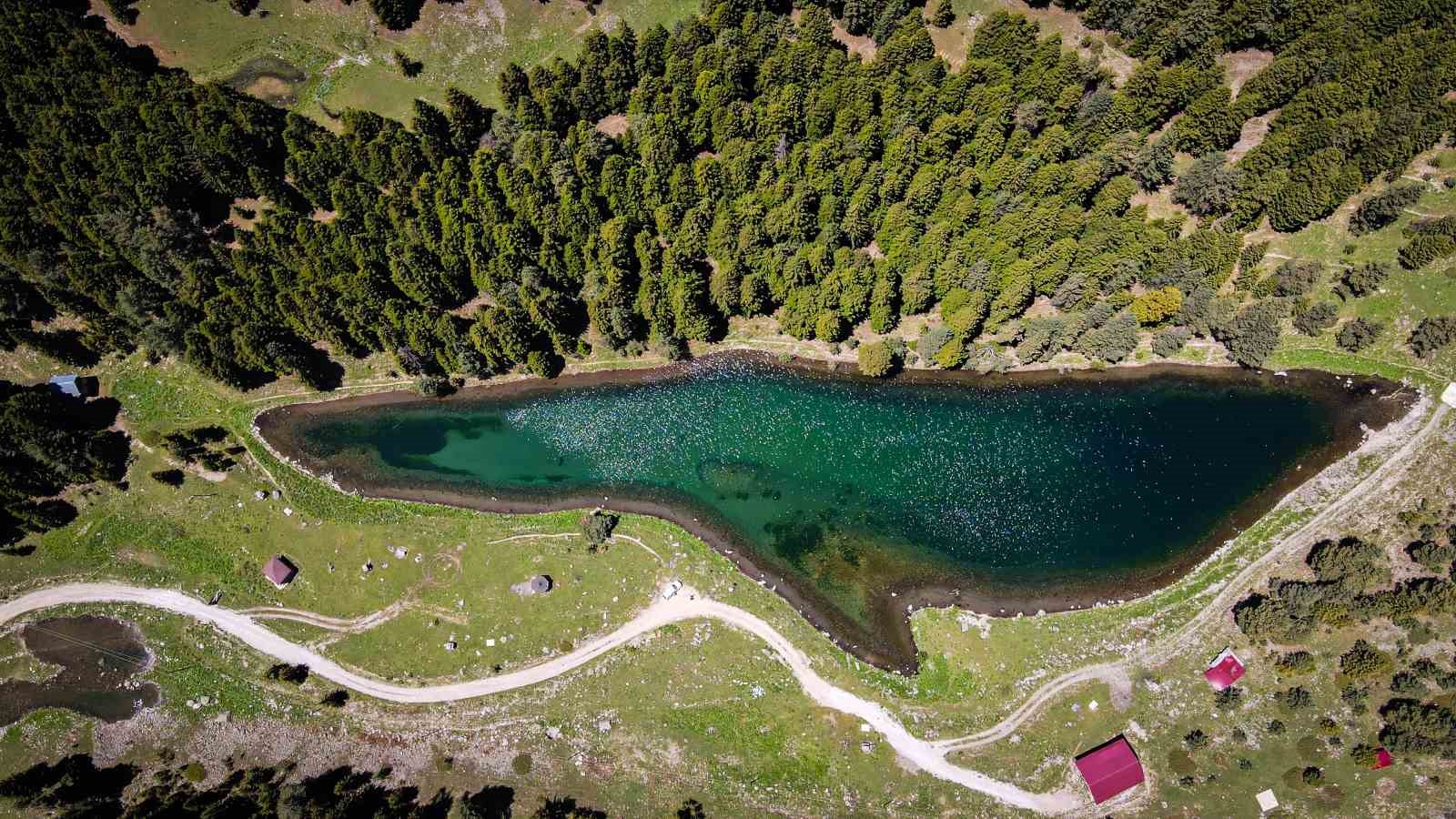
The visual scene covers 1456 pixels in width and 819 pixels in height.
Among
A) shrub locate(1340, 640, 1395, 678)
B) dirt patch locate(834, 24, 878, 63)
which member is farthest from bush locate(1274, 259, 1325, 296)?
dirt patch locate(834, 24, 878, 63)

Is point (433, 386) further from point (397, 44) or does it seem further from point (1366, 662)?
point (1366, 662)

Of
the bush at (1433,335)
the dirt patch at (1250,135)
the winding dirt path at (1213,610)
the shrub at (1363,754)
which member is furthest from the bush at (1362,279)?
the shrub at (1363,754)

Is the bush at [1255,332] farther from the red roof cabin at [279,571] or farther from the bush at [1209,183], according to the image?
the red roof cabin at [279,571]

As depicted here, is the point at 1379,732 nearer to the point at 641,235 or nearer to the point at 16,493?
the point at 641,235

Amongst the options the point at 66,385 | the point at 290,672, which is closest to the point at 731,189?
the point at 290,672

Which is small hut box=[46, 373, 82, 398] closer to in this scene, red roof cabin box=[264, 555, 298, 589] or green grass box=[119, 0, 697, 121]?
red roof cabin box=[264, 555, 298, 589]
